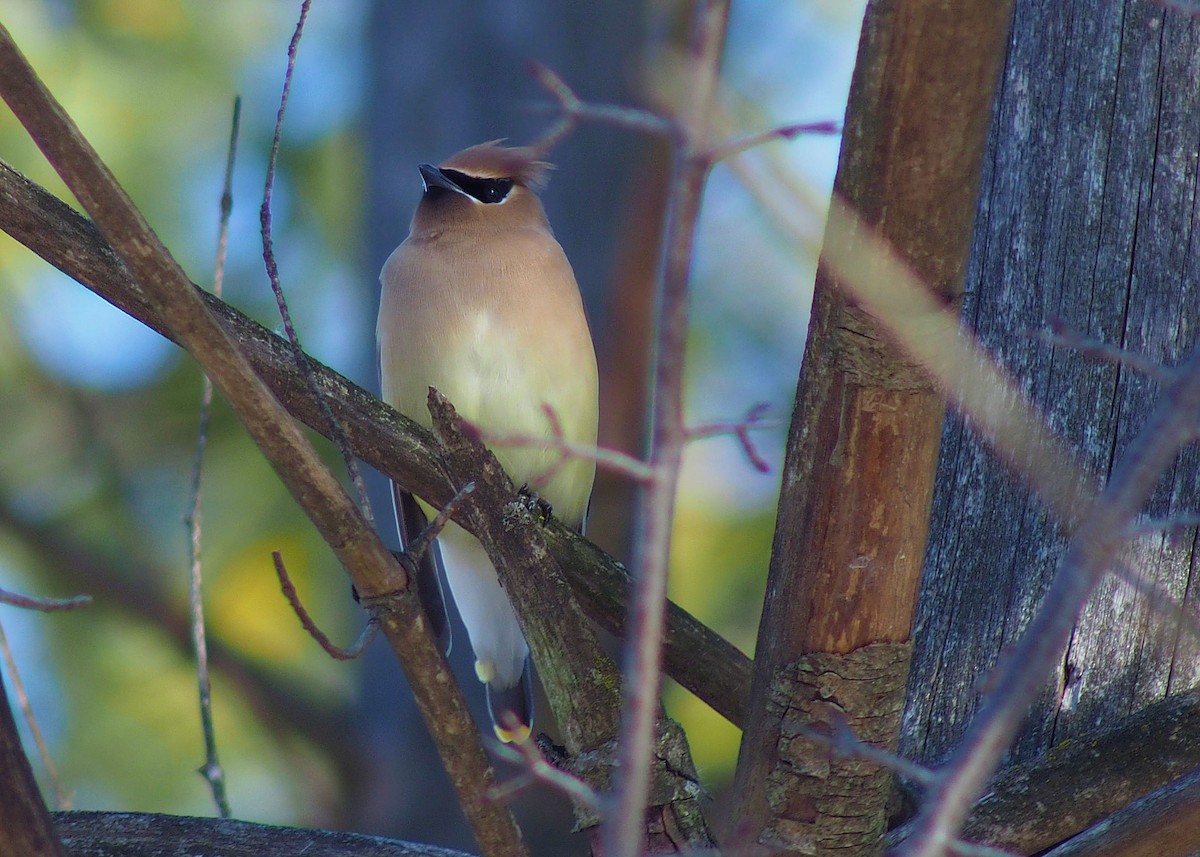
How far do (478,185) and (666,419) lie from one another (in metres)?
2.85

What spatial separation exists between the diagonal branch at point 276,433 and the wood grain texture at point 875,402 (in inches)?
14.9

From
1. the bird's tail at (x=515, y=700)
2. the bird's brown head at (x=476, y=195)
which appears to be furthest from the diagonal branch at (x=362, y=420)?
the bird's brown head at (x=476, y=195)

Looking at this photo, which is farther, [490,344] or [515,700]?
[515,700]

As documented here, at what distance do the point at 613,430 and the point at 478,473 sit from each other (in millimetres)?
2517

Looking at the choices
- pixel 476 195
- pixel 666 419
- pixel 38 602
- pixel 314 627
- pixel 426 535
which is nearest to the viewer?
pixel 666 419

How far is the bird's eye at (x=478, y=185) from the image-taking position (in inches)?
149

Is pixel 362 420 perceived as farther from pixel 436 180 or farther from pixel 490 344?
pixel 436 180

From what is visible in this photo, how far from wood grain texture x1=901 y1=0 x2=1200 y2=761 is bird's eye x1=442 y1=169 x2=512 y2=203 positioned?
5.38 feet

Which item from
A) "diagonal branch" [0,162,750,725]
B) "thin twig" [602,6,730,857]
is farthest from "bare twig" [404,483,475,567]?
"thin twig" [602,6,730,857]

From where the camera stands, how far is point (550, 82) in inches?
58.1

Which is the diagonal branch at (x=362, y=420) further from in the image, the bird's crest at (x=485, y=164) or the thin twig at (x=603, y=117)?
the bird's crest at (x=485, y=164)

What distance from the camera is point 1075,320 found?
2426 millimetres

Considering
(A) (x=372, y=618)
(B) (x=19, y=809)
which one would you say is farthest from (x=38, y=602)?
(A) (x=372, y=618)

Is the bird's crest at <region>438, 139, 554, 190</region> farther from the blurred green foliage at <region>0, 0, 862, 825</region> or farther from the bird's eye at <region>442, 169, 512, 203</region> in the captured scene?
the blurred green foliage at <region>0, 0, 862, 825</region>
